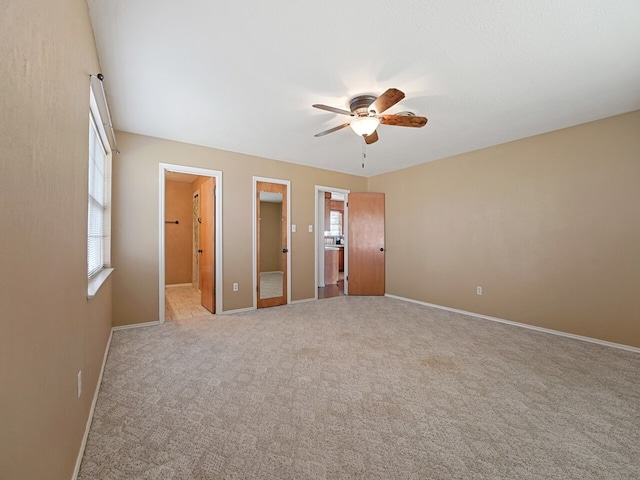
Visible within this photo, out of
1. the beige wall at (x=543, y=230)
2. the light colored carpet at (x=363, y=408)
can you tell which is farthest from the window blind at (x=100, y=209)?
the beige wall at (x=543, y=230)

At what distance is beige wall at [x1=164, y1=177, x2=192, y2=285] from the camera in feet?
21.2

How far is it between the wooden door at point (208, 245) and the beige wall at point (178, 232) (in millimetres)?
2071

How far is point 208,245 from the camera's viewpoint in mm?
4461

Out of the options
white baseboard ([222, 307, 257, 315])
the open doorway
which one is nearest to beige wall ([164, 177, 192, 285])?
white baseboard ([222, 307, 257, 315])

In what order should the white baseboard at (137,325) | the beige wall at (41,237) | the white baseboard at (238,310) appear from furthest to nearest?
the white baseboard at (238,310) → the white baseboard at (137,325) → the beige wall at (41,237)

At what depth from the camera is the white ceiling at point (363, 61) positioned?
1.69 meters

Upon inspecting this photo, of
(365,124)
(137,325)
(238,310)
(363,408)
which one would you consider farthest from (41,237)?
(238,310)

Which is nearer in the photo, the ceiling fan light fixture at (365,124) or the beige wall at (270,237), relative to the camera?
the ceiling fan light fixture at (365,124)

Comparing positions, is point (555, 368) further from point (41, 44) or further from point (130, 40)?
point (130, 40)

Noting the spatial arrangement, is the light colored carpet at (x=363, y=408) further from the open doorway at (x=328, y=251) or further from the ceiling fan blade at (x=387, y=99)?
the open doorway at (x=328, y=251)

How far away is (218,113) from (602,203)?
443 cm

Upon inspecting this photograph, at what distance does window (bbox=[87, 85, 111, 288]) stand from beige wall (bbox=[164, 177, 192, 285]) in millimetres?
3385

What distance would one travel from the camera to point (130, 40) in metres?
1.93

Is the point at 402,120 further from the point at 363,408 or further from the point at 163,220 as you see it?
the point at 163,220
